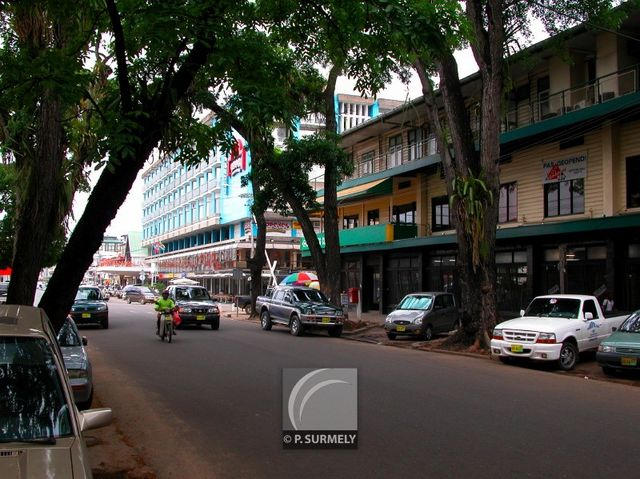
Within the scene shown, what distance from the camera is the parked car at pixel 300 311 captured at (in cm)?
2180

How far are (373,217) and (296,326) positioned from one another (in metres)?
14.3

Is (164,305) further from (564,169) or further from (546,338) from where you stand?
(564,169)

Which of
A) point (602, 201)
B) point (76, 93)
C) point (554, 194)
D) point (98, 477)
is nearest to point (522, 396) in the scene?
point (98, 477)

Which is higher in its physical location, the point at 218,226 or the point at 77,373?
the point at 218,226

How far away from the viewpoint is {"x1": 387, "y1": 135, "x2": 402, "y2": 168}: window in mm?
30716

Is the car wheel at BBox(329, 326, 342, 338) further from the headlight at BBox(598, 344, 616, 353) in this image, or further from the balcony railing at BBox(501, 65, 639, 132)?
the headlight at BBox(598, 344, 616, 353)

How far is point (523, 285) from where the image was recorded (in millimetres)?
23891

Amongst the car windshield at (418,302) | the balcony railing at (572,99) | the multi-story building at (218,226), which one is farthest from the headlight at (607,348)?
the multi-story building at (218,226)

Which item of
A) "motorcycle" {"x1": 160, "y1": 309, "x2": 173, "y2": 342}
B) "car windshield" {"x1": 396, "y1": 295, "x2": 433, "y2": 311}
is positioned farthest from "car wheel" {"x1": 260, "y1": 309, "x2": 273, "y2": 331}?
"motorcycle" {"x1": 160, "y1": 309, "x2": 173, "y2": 342}

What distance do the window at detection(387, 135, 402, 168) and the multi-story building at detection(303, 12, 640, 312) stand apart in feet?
0.32

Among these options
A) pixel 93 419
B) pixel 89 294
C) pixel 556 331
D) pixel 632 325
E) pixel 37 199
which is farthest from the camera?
pixel 89 294

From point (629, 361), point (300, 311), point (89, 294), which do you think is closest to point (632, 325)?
point (629, 361)

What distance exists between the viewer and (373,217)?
1380 inches

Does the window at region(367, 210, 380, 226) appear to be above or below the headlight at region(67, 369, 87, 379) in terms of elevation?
above
